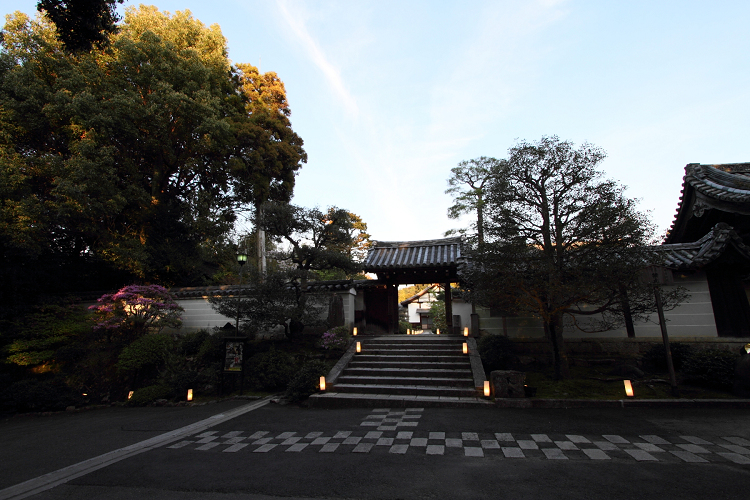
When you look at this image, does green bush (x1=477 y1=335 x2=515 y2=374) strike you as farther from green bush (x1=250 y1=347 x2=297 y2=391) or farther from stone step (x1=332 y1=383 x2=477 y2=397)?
green bush (x1=250 y1=347 x2=297 y2=391)

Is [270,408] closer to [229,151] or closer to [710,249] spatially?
[710,249]

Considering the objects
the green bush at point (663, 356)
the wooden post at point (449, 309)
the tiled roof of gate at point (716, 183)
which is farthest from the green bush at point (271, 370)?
the tiled roof of gate at point (716, 183)

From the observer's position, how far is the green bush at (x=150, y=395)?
984cm

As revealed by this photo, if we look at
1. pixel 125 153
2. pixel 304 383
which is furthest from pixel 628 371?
pixel 125 153

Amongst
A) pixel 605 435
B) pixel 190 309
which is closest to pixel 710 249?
pixel 605 435

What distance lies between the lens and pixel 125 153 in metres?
16.5

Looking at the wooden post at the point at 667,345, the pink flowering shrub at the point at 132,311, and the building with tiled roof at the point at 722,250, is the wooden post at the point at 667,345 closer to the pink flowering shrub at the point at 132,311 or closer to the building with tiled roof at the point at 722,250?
the building with tiled roof at the point at 722,250

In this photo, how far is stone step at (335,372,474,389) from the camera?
8.81 m

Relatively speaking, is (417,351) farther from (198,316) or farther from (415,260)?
(198,316)

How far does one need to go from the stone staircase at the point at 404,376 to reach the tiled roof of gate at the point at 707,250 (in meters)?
6.24

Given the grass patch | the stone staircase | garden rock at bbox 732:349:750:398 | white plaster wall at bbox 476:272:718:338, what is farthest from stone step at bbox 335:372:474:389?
garden rock at bbox 732:349:750:398

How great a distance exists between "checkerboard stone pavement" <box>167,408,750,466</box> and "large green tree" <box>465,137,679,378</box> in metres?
3.55

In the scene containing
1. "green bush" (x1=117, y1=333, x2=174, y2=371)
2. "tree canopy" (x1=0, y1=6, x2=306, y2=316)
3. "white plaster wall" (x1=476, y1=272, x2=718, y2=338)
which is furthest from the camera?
"tree canopy" (x1=0, y1=6, x2=306, y2=316)

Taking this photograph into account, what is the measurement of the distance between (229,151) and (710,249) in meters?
21.2
